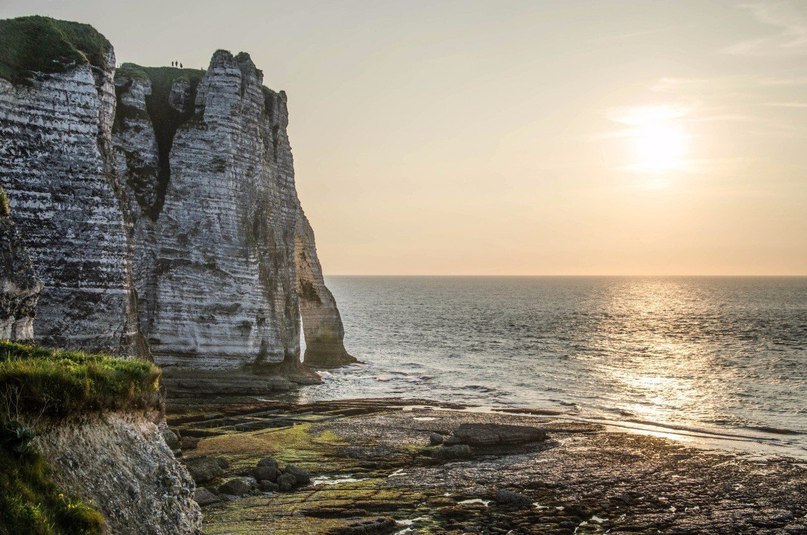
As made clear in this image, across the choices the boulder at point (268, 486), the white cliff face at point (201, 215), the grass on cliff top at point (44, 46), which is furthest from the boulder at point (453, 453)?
the grass on cliff top at point (44, 46)

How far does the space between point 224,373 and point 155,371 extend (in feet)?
103

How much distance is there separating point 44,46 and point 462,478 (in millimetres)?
26709

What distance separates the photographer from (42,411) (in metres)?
14.3

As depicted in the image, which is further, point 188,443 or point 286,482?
point 188,443

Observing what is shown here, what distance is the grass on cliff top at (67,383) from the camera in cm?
1421

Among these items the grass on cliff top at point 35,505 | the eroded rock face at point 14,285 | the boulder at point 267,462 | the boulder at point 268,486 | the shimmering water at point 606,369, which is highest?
the eroded rock face at point 14,285

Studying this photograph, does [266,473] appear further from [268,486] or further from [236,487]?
[236,487]

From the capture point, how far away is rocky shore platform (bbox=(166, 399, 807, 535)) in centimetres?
2467

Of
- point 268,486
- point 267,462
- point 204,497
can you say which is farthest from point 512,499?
point 204,497

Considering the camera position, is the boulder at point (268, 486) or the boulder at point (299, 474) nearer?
the boulder at point (268, 486)

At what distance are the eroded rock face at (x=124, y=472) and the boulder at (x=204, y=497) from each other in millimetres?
7390

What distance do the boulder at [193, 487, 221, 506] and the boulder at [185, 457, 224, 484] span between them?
81.5 inches

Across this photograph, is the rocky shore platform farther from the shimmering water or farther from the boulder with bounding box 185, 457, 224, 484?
the shimmering water

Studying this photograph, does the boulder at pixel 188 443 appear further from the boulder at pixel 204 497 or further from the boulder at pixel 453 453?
the boulder at pixel 453 453
